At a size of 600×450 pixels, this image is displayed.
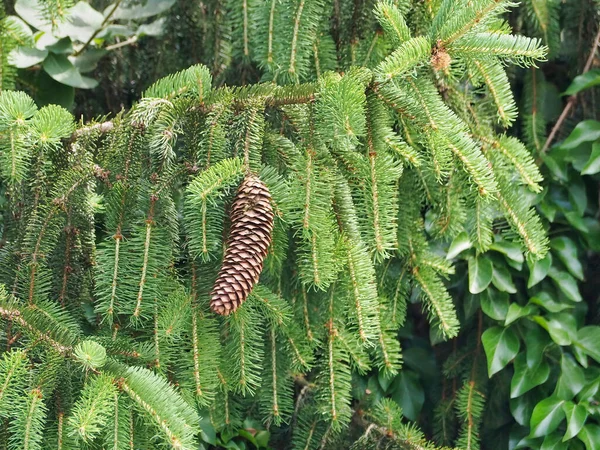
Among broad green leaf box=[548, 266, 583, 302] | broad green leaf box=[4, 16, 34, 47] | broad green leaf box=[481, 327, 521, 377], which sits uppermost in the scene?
broad green leaf box=[4, 16, 34, 47]

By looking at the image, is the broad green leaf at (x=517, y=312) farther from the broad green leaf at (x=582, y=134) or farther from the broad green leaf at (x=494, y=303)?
the broad green leaf at (x=582, y=134)

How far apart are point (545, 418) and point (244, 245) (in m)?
0.75

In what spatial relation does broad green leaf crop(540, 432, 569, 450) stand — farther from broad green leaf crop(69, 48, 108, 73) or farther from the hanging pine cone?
broad green leaf crop(69, 48, 108, 73)

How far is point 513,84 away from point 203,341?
888 millimetres

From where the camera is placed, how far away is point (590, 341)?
127cm

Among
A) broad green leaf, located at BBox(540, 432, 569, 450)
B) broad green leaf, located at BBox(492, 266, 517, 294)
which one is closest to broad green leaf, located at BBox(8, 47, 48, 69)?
broad green leaf, located at BBox(492, 266, 517, 294)

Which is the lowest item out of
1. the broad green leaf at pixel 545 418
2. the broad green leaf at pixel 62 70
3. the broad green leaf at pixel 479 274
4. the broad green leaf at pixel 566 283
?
the broad green leaf at pixel 545 418

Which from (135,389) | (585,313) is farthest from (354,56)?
(585,313)

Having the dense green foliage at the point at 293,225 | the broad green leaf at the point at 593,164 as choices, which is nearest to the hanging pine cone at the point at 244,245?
the dense green foliage at the point at 293,225

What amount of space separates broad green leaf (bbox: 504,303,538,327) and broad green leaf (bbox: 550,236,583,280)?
11 centimetres

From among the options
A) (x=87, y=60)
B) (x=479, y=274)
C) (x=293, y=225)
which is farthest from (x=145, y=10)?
(x=479, y=274)

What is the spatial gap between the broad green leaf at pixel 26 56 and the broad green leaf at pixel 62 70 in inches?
1.0

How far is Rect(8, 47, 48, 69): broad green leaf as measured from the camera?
1.12 metres

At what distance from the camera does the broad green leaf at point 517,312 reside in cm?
124
